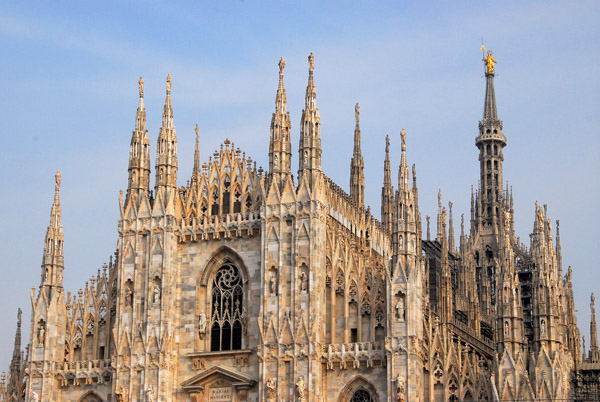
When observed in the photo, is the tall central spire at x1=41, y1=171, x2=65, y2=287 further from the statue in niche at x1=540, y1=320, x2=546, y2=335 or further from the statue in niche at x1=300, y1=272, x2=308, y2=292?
the statue in niche at x1=540, y1=320, x2=546, y2=335

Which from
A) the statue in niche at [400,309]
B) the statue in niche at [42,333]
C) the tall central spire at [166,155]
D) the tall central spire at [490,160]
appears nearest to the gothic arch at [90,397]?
the statue in niche at [42,333]

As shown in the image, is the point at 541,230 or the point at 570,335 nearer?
the point at 541,230

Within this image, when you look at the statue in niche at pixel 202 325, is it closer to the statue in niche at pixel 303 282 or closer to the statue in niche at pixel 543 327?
the statue in niche at pixel 303 282

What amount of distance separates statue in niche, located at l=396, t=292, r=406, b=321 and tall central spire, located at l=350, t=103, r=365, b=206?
13.0 metres

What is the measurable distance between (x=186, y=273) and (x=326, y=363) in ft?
28.7

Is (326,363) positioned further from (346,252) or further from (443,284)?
(443,284)

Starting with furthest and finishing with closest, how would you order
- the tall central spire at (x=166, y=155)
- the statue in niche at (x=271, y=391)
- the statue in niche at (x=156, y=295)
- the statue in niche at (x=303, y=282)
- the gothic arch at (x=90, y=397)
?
the tall central spire at (x=166, y=155), the gothic arch at (x=90, y=397), the statue in niche at (x=156, y=295), the statue in niche at (x=303, y=282), the statue in niche at (x=271, y=391)

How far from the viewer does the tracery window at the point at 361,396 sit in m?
53.5

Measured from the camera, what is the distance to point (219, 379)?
183 ft

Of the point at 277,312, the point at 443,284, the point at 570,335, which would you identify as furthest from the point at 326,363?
the point at 570,335

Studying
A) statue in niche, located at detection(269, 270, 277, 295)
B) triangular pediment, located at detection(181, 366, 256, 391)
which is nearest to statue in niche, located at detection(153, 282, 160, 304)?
triangular pediment, located at detection(181, 366, 256, 391)

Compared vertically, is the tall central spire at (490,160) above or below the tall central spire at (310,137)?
above

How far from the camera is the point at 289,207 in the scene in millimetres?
56000

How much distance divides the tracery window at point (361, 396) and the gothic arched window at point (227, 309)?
20.4 ft
